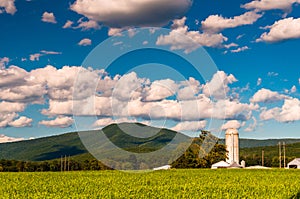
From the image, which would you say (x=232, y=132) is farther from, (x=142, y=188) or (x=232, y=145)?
(x=142, y=188)

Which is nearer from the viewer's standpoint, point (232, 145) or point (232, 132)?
point (232, 145)

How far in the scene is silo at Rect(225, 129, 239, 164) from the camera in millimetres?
123000

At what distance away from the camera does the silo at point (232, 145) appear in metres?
123

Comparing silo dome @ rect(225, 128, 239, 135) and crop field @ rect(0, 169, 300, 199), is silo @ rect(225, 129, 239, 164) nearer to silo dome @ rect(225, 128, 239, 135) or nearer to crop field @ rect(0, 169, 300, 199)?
silo dome @ rect(225, 128, 239, 135)

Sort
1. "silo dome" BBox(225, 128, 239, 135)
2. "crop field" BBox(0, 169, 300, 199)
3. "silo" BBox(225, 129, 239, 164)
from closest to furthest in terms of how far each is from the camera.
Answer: "crop field" BBox(0, 169, 300, 199)
"silo" BBox(225, 129, 239, 164)
"silo dome" BBox(225, 128, 239, 135)

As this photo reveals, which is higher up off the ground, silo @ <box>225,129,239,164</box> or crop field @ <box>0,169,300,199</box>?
silo @ <box>225,129,239,164</box>

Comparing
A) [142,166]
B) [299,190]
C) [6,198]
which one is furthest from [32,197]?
[142,166]

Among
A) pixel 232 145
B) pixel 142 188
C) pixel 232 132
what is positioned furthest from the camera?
pixel 232 132

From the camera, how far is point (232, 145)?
412 ft

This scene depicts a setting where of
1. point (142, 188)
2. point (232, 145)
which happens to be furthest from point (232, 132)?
point (142, 188)

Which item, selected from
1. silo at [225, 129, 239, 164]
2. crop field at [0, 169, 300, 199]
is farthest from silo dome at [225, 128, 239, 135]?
crop field at [0, 169, 300, 199]

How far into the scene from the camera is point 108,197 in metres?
21.5

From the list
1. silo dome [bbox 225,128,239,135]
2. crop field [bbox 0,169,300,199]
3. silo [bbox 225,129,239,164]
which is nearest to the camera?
crop field [bbox 0,169,300,199]

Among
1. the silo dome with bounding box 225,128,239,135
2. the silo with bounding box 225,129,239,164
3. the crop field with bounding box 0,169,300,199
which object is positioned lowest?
the crop field with bounding box 0,169,300,199
